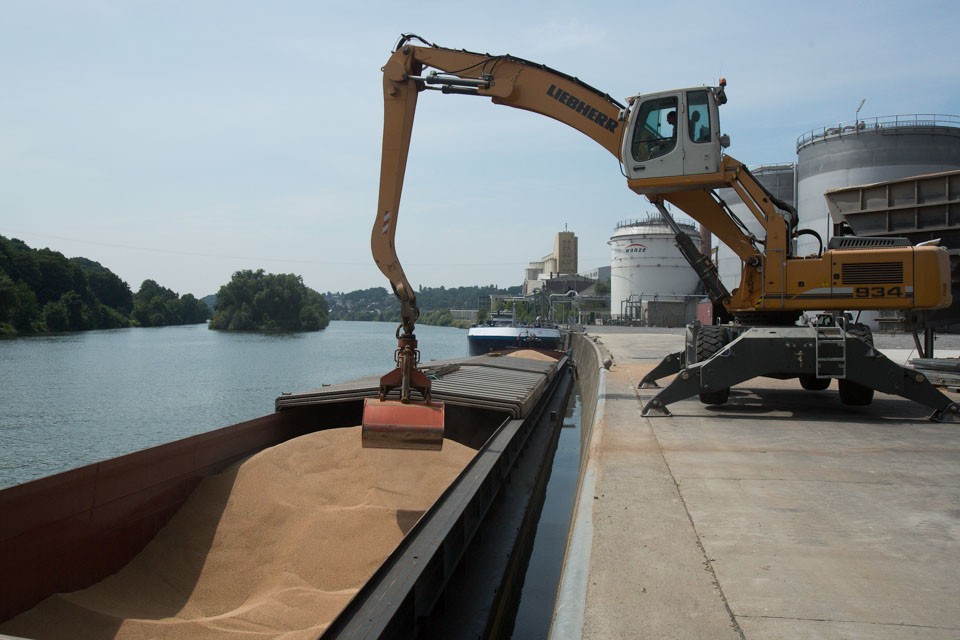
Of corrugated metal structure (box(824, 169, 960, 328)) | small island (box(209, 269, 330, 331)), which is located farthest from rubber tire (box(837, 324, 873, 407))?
small island (box(209, 269, 330, 331))

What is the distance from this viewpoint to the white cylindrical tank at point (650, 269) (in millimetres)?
65438

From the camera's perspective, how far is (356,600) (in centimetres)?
346

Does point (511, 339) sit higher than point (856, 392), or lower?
lower

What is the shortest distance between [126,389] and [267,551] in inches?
927

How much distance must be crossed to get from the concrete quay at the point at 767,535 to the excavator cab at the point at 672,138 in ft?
12.0

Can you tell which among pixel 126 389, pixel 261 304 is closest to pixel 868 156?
pixel 126 389

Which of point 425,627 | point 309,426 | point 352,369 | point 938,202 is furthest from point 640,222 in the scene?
point 425,627

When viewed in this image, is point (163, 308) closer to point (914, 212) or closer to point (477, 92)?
point (477, 92)

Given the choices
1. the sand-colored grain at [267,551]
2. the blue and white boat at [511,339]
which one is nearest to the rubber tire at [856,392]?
the sand-colored grain at [267,551]

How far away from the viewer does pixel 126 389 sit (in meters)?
26.1

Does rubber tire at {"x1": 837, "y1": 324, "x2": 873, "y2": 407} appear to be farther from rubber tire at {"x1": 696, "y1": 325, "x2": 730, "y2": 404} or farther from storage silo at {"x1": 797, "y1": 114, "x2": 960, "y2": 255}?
storage silo at {"x1": 797, "y1": 114, "x2": 960, "y2": 255}

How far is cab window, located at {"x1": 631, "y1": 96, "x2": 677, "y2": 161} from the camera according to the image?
956 centimetres

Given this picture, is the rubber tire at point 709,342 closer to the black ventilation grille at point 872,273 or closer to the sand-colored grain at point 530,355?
the black ventilation grille at point 872,273

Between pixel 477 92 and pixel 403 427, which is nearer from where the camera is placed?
pixel 403 427
